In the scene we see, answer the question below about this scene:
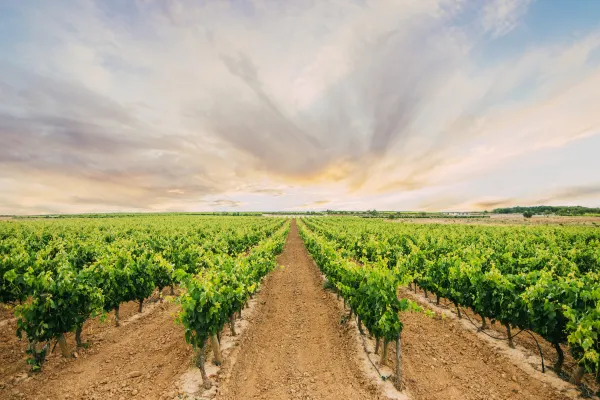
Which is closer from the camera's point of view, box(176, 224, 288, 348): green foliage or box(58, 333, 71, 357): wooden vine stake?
box(176, 224, 288, 348): green foliage

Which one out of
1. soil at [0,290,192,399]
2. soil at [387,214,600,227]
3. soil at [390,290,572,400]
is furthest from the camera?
soil at [387,214,600,227]

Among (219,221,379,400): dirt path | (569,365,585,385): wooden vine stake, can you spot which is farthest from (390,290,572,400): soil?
(219,221,379,400): dirt path

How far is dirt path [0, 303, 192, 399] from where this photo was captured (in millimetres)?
6879

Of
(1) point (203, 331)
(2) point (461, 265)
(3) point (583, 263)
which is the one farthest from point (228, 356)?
(3) point (583, 263)

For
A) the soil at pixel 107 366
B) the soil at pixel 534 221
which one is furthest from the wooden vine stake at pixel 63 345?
the soil at pixel 534 221

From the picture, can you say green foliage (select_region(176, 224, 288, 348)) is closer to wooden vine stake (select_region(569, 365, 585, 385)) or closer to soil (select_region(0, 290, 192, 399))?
soil (select_region(0, 290, 192, 399))

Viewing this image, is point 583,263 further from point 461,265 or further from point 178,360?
point 178,360

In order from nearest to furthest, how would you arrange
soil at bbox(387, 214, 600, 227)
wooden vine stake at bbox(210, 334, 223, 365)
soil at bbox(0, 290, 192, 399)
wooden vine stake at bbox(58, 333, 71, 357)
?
soil at bbox(0, 290, 192, 399)
wooden vine stake at bbox(210, 334, 223, 365)
wooden vine stake at bbox(58, 333, 71, 357)
soil at bbox(387, 214, 600, 227)

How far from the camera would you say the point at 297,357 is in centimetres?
836

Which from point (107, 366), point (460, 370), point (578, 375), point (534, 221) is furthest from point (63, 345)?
point (534, 221)

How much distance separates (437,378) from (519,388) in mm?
1900

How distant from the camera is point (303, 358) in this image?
8.30 meters

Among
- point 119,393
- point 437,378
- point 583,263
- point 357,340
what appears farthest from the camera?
point 583,263

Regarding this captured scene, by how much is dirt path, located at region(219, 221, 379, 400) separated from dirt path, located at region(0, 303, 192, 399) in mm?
1849
